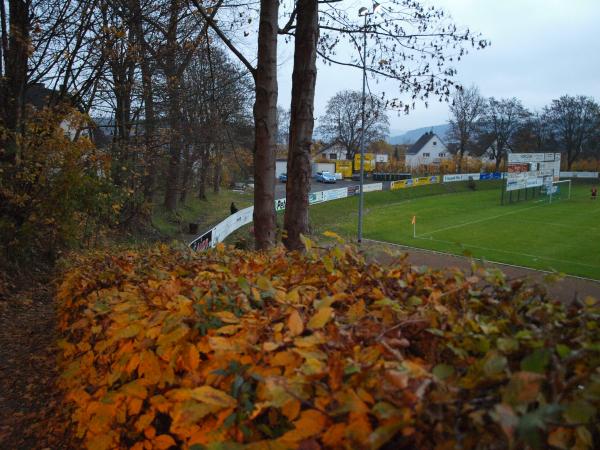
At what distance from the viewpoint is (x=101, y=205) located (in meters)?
11.4

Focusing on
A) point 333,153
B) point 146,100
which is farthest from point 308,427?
point 333,153

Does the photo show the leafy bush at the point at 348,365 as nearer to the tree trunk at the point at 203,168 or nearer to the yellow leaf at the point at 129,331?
the yellow leaf at the point at 129,331

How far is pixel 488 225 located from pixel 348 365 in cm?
3606

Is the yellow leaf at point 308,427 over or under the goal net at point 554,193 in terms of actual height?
over

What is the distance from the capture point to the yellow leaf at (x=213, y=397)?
1575 millimetres

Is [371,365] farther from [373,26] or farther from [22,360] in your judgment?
[373,26]

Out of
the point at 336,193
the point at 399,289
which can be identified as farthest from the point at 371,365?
the point at 336,193

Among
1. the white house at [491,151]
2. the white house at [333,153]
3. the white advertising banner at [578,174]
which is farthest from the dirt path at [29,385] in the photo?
the white house at [333,153]

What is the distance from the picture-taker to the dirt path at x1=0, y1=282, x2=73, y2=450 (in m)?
3.56

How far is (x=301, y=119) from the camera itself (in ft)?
21.6

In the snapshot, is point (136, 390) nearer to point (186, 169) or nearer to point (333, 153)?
point (186, 169)

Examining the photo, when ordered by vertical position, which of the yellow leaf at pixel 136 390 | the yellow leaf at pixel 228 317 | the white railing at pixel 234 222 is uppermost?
the yellow leaf at pixel 228 317

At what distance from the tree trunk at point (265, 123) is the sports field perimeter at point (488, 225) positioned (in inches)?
500

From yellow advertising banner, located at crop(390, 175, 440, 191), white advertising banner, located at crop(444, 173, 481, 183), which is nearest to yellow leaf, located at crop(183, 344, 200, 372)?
yellow advertising banner, located at crop(390, 175, 440, 191)
